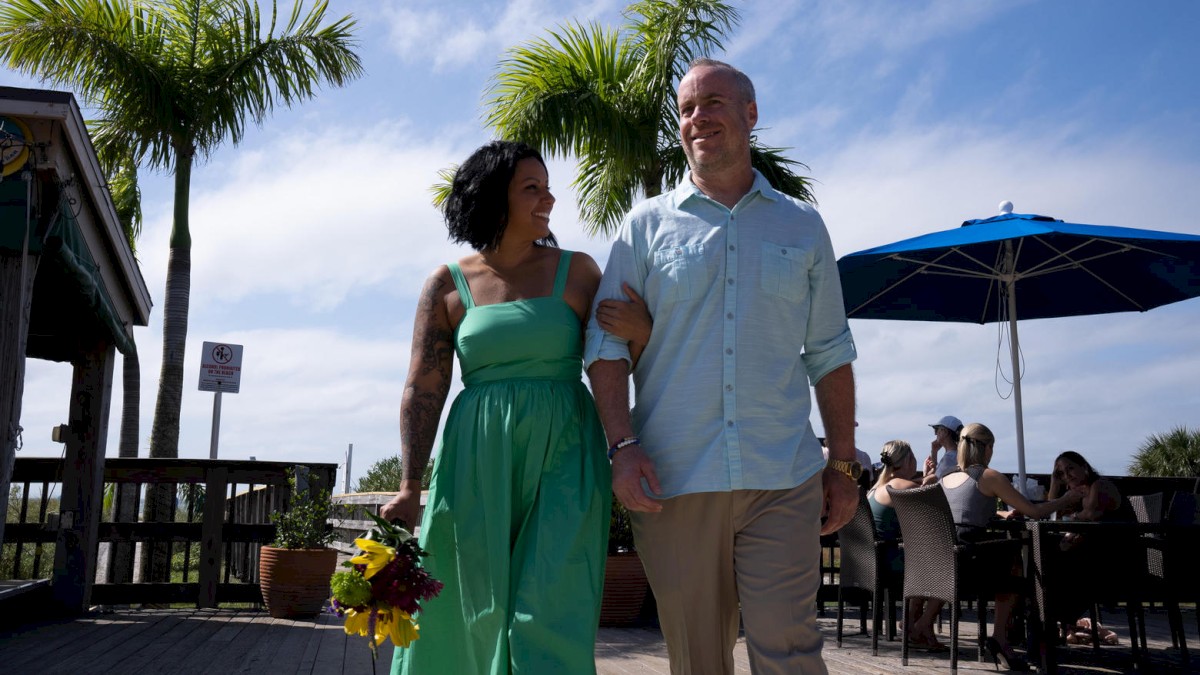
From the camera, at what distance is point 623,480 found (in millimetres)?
2385

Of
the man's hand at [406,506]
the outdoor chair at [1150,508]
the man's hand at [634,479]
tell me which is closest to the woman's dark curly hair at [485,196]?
the man's hand at [406,506]

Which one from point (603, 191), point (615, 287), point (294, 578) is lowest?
point (294, 578)

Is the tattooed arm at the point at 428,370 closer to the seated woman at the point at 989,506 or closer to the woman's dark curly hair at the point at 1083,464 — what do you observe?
the seated woman at the point at 989,506

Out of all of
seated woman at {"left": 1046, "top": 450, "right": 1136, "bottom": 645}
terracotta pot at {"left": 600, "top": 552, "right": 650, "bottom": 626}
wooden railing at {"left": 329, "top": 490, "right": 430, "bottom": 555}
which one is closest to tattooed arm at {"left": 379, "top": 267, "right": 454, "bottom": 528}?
seated woman at {"left": 1046, "top": 450, "right": 1136, "bottom": 645}

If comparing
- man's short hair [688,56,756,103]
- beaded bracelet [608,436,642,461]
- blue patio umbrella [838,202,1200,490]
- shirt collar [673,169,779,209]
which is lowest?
beaded bracelet [608,436,642,461]

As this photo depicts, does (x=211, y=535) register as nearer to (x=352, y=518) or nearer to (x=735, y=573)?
(x=352, y=518)

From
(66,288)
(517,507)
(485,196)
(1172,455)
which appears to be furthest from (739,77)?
(1172,455)

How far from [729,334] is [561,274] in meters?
0.54

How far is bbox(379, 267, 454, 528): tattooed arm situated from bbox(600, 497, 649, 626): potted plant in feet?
15.3

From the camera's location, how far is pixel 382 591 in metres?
2.18

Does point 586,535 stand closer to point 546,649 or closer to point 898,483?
point 546,649

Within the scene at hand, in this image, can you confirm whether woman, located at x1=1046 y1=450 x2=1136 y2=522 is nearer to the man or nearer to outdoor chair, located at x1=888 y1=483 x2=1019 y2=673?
outdoor chair, located at x1=888 y1=483 x2=1019 y2=673

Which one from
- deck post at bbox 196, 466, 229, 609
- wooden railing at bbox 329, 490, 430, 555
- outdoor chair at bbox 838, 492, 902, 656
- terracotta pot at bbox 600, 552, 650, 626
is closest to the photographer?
outdoor chair at bbox 838, 492, 902, 656

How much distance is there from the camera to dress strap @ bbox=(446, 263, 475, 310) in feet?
9.13
